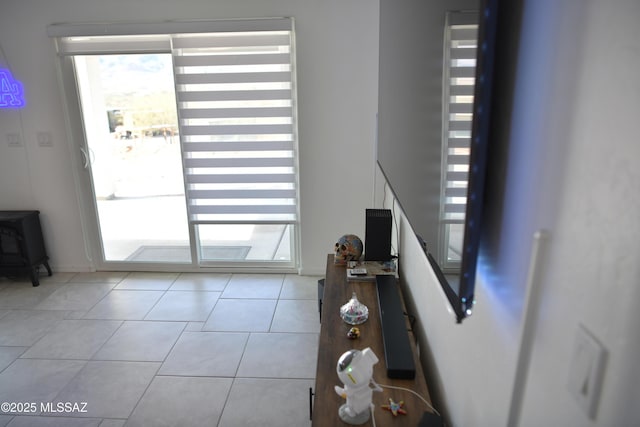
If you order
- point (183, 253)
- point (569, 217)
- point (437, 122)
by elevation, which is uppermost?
point (437, 122)

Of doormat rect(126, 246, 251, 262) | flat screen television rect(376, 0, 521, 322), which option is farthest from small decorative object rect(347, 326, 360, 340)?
doormat rect(126, 246, 251, 262)

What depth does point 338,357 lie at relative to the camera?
1.57 meters

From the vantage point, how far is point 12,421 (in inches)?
83.4

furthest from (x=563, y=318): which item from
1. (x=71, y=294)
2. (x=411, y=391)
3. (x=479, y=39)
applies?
(x=71, y=294)

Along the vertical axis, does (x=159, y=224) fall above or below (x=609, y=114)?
below

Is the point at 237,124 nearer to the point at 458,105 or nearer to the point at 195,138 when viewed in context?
the point at 195,138

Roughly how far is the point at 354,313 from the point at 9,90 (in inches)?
143

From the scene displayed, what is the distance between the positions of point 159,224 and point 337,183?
215 centimetres

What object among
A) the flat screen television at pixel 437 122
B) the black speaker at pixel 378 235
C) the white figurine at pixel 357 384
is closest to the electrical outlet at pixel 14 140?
the black speaker at pixel 378 235

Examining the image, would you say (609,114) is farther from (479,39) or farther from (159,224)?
(159,224)

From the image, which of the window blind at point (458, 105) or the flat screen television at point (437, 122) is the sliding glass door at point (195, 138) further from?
the window blind at point (458, 105)

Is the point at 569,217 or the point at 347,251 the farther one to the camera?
the point at 347,251

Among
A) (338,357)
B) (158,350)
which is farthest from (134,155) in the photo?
(338,357)

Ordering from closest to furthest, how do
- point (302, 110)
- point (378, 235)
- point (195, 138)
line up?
1. point (378, 235)
2. point (302, 110)
3. point (195, 138)
